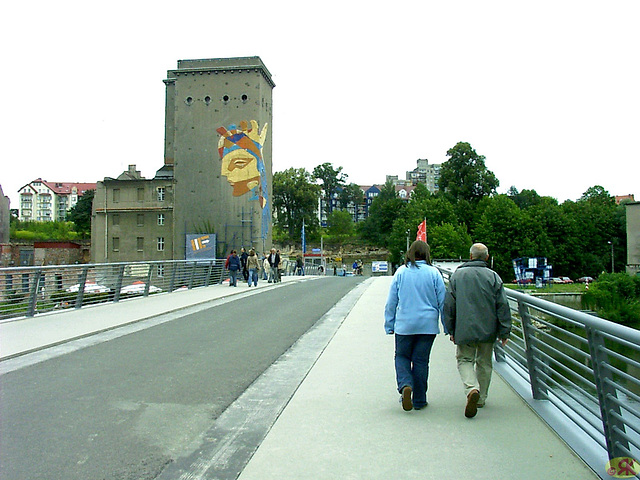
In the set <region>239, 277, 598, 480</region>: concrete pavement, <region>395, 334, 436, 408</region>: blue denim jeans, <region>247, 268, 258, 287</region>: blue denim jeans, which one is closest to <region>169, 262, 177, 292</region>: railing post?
<region>247, 268, 258, 287</region>: blue denim jeans

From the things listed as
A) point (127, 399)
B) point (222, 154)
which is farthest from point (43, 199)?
point (127, 399)

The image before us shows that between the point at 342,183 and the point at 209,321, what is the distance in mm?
117895

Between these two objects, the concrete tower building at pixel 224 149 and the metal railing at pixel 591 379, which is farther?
the concrete tower building at pixel 224 149

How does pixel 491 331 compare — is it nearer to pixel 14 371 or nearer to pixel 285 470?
pixel 285 470

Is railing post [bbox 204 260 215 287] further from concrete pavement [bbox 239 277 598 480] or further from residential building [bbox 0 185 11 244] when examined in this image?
residential building [bbox 0 185 11 244]

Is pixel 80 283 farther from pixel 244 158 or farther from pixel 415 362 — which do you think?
pixel 244 158

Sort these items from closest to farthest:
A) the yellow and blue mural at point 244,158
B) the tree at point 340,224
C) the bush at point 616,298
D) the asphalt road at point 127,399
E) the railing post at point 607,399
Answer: the railing post at point 607,399 < the asphalt road at point 127,399 < the bush at point 616,298 < the yellow and blue mural at point 244,158 < the tree at point 340,224

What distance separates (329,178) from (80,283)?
115 meters

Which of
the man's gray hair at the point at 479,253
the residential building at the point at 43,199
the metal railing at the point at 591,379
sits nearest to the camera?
the metal railing at the point at 591,379

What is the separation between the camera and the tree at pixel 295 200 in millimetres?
92062

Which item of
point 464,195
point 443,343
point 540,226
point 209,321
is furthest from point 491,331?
point 464,195

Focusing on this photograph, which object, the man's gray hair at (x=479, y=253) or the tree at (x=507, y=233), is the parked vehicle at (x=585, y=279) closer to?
the tree at (x=507, y=233)

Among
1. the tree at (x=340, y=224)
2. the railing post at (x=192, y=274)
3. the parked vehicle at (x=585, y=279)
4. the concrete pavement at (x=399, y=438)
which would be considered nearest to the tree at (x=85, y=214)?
the tree at (x=340, y=224)

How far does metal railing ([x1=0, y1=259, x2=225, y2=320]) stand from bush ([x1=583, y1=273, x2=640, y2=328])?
34.5 meters
